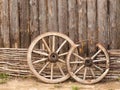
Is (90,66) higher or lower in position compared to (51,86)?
higher

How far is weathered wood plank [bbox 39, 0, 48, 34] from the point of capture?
8.82 meters

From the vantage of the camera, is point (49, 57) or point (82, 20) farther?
point (82, 20)

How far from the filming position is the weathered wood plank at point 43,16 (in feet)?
28.9

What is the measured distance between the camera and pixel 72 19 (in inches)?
348

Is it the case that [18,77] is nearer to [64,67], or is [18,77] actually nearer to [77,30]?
[64,67]

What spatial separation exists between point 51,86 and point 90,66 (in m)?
0.89

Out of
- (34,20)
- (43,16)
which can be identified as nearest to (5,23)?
(34,20)

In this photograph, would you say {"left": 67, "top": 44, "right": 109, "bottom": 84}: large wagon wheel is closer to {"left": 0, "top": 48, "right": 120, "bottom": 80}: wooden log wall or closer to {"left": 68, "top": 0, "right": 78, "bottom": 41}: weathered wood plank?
{"left": 0, "top": 48, "right": 120, "bottom": 80}: wooden log wall

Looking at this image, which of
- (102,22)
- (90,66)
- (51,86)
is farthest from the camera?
(102,22)

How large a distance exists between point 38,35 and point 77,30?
2.67ft

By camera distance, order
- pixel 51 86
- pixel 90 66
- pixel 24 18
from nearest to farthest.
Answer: pixel 51 86 < pixel 90 66 < pixel 24 18

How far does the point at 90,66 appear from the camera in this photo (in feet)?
27.9

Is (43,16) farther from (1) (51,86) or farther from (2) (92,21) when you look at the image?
(1) (51,86)

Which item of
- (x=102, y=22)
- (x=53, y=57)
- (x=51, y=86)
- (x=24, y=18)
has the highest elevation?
(x=24, y=18)
